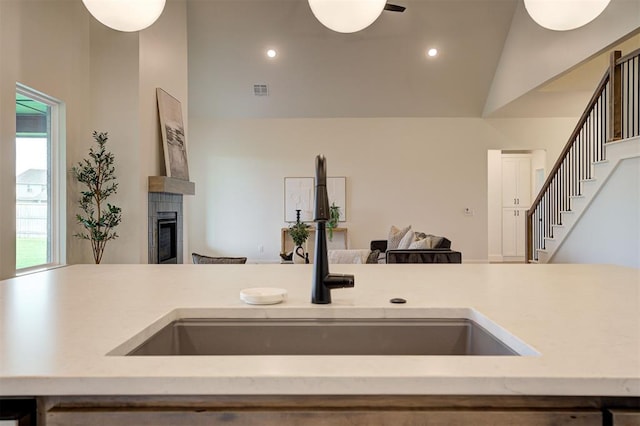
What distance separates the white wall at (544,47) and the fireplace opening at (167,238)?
539cm

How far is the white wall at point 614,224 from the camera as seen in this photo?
4.25 metres

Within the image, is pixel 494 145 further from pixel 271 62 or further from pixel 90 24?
pixel 90 24

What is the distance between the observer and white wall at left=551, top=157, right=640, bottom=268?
4.25m

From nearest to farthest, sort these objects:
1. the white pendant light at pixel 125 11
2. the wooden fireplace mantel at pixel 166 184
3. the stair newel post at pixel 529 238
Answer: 1. the white pendant light at pixel 125 11
2. the wooden fireplace mantel at pixel 166 184
3. the stair newel post at pixel 529 238

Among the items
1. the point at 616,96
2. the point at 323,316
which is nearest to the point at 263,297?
the point at 323,316

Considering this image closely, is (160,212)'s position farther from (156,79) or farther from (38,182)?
(156,79)

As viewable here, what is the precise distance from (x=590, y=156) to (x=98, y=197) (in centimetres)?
571

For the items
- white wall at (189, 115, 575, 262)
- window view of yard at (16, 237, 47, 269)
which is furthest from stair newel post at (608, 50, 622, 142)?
window view of yard at (16, 237, 47, 269)

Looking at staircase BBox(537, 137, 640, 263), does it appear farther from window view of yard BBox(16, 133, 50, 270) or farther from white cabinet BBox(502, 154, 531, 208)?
window view of yard BBox(16, 133, 50, 270)

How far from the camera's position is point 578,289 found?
1.35 m

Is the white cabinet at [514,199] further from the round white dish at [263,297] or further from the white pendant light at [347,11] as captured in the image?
the round white dish at [263,297]

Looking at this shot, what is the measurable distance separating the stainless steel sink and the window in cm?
363

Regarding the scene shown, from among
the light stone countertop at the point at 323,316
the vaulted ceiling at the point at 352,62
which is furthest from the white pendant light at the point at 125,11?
the vaulted ceiling at the point at 352,62

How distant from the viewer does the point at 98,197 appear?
4.41 metres
